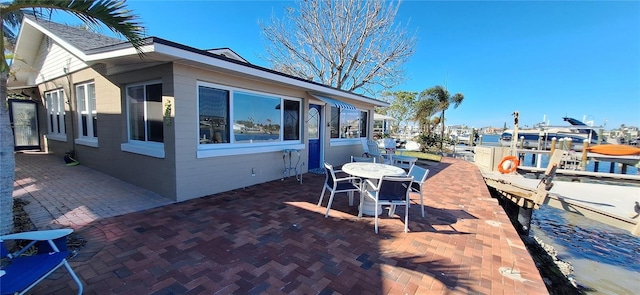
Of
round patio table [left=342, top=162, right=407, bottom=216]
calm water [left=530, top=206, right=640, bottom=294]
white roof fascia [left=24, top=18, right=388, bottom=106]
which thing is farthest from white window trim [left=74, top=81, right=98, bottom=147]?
calm water [left=530, top=206, right=640, bottom=294]

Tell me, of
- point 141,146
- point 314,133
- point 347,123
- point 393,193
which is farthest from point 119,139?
point 347,123

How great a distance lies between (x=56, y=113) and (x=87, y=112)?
→ 12.6ft

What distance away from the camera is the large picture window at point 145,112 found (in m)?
5.86

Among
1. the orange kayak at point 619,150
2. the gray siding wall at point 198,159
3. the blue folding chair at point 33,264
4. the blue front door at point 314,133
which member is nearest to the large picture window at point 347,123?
the blue front door at point 314,133

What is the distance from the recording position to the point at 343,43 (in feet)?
57.6

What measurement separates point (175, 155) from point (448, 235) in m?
5.49

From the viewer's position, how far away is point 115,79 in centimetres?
658

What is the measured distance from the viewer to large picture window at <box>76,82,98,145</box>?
26.5 ft

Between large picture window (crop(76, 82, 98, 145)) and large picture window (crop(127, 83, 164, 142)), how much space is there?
2.44 meters

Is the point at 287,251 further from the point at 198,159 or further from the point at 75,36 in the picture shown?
the point at 75,36

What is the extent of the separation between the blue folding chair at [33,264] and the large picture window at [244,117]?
3.62 m

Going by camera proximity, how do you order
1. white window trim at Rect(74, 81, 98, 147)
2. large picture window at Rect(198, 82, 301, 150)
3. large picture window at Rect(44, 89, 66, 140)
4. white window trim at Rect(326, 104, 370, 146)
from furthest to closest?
white window trim at Rect(326, 104, 370, 146), large picture window at Rect(44, 89, 66, 140), white window trim at Rect(74, 81, 98, 147), large picture window at Rect(198, 82, 301, 150)

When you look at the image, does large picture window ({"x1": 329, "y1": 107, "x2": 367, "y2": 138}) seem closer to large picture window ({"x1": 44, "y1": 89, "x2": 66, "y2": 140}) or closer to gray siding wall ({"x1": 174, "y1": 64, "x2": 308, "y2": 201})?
gray siding wall ({"x1": 174, "y1": 64, "x2": 308, "y2": 201})

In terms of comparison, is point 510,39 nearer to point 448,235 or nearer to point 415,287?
point 448,235
